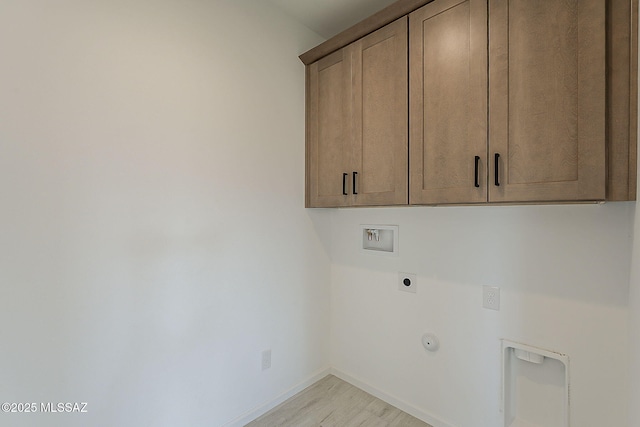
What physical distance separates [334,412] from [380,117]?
6.18ft

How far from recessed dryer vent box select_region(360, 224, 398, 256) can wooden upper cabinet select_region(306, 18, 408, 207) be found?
35 centimetres

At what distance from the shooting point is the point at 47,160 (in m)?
1.13

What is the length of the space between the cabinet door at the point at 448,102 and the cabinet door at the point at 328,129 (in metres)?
0.47

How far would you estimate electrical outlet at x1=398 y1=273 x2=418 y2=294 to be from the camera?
1.87 meters

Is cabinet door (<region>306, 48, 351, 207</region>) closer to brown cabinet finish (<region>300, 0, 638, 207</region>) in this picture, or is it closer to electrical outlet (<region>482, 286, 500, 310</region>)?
brown cabinet finish (<region>300, 0, 638, 207</region>)

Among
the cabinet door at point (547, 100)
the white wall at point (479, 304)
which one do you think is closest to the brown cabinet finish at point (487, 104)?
the cabinet door at point (547, 100)

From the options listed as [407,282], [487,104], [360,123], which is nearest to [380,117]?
[360,123]

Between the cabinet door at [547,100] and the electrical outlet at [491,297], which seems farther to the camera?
the electrical outlet at [491,297]

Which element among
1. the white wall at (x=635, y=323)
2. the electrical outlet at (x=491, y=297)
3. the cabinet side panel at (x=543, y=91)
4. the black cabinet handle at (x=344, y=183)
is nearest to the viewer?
the white wall at (x=635, y=323)

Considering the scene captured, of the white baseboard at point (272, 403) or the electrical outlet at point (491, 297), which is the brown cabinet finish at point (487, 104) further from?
the white baseboard at point (272, 403)

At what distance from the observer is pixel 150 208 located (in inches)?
55.1

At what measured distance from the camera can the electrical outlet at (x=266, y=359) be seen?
186cm

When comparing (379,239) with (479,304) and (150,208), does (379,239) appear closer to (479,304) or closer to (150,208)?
(479,304)

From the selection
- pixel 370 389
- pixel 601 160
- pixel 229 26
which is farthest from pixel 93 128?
pixel 370 389
